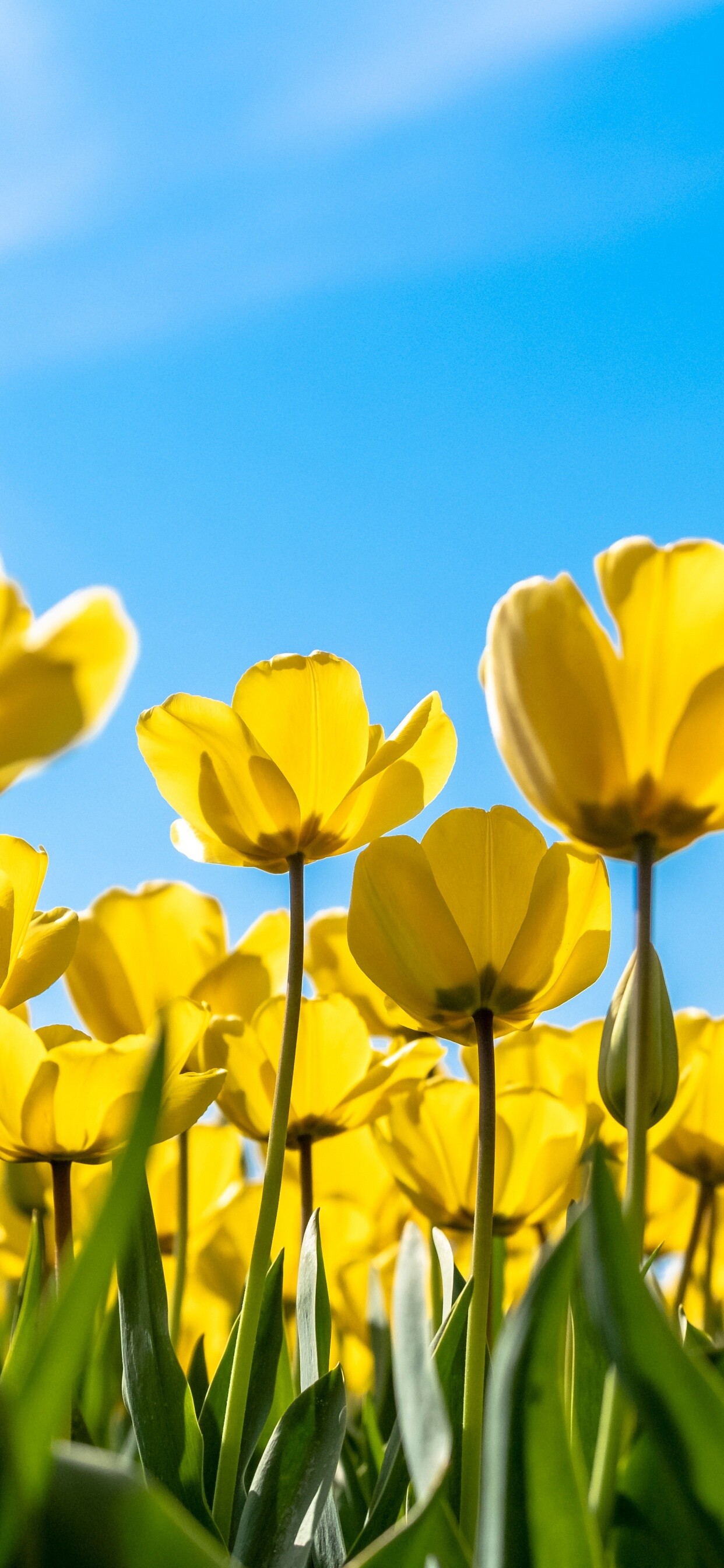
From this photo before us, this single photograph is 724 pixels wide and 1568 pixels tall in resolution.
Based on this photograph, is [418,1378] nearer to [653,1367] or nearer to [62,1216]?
[653,1367]

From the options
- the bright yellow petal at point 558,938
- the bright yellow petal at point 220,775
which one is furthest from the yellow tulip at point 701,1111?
the bright yellow petal at point 220,775

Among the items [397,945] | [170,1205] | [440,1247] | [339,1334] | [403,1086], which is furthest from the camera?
[170,1205]

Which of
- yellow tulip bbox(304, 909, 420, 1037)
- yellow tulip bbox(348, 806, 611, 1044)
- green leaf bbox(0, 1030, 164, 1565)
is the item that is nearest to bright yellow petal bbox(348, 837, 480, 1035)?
yellow tulip bbox(348, 806, 611, 1044)

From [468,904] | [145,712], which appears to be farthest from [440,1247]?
[145,712]

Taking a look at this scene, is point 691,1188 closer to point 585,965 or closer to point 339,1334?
point 339,1334

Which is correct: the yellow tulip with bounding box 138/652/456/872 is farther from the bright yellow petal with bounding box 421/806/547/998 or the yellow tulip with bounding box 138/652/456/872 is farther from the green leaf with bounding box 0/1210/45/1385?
the green leaf with bounding box 0/1210/45/1385

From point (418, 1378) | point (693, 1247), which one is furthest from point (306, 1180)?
point (418, 1378)
